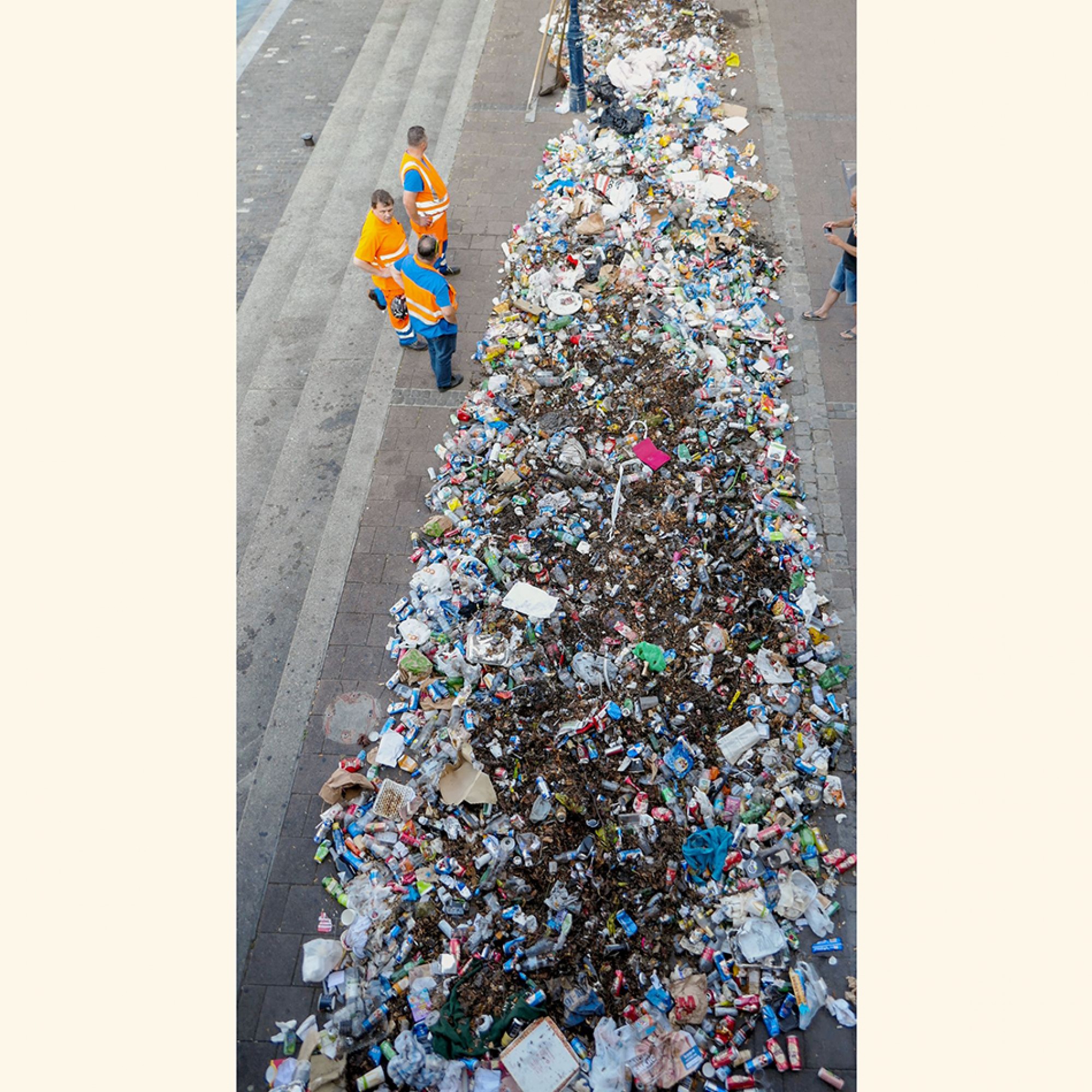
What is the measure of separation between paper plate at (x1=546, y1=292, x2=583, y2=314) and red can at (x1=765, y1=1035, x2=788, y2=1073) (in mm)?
5988

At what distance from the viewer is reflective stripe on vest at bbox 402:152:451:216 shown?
25.6ft

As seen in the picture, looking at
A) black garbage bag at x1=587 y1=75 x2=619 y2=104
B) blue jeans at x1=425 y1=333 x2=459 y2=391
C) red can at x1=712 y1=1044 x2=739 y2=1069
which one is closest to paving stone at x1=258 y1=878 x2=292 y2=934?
red can at x1=712 y1=1044 x2=739 y2=1069

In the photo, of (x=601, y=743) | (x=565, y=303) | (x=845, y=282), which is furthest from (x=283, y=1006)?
(x=845, y=282)

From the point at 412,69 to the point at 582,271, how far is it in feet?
17.8

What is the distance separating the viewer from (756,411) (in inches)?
291

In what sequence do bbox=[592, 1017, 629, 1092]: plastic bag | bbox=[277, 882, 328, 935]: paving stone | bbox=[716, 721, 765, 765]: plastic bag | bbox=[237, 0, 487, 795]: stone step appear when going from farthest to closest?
bbox=[237, 0, 487, 795]: stone step < bbox=[716, 721, 765, 765]: plastic bag < bbox=[277, 882, 328, 935]: paving stone < bbox=[592, 1017, 629, 1092]: plastic bag

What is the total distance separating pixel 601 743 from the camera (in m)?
5.59

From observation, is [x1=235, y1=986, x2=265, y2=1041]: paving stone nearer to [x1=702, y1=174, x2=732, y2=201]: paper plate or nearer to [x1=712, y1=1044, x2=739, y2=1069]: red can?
[x1=712, y1=1044, x2=739, y2=1069]: red can

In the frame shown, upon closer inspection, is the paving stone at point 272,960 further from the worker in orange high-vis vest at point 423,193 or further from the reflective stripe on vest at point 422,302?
the worker in orange high-vis vest at point 423,193

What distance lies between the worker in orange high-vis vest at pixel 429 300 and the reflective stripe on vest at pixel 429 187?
2.72ft

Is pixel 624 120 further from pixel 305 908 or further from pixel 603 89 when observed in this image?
pixel 305 908

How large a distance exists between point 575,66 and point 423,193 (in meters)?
3.71

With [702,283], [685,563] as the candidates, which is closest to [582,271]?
[702,283]

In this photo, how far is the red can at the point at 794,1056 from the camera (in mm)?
4547
